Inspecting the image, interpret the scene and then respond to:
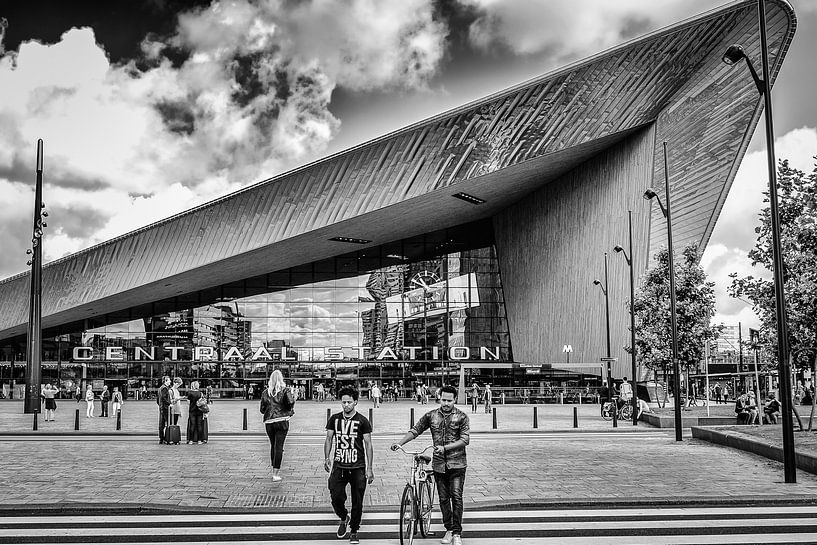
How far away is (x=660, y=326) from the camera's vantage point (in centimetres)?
3281

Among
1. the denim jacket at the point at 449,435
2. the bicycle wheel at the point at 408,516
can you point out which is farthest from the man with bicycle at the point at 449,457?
the bicycle wheel at the point at 408,516

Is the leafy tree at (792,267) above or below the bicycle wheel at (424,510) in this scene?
above

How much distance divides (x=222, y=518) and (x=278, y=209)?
3143 cm

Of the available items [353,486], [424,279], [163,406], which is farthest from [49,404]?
[424,279]

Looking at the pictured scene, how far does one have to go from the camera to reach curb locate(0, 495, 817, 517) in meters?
9.39

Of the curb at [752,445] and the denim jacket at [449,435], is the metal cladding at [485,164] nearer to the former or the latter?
the curb at [752,445]

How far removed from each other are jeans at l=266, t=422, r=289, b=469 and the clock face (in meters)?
38.9

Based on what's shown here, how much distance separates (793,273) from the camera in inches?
733

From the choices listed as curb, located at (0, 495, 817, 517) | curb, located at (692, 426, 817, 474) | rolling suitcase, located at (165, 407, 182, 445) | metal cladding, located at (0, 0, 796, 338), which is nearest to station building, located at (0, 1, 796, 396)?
metal cladding, located at (0, 0, 796, 338)

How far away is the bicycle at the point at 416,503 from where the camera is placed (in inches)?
285

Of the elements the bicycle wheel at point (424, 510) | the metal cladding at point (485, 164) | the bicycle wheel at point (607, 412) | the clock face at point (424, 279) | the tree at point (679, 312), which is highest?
the metal cladding at point (485, 164)

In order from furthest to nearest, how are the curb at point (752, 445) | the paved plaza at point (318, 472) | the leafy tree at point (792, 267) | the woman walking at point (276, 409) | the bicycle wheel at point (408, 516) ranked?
the leafy tree at point (792, 267)
the curb at point (752, 445)
the woman walking at point (276, 409)
the paved plaza at point (318, 472)
the bicycle wheel at point (408, 516)

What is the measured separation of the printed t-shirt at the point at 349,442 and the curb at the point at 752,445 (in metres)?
8.19

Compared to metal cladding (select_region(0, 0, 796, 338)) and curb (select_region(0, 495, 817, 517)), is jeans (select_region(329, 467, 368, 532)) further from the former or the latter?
metal cladding (select_region(0, 0, 796, 338))
